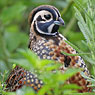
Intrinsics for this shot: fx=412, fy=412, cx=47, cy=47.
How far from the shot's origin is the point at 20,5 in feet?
14.7

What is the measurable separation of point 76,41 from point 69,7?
1.27 ft

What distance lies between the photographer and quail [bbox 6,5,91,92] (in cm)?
240

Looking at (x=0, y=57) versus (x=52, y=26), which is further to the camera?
(x=0, y=57)

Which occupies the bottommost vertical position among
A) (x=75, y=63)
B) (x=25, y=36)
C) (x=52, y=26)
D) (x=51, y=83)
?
(x=51, y=83)

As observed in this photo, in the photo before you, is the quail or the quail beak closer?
the quail

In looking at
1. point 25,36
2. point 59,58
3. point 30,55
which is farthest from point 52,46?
point 25,36

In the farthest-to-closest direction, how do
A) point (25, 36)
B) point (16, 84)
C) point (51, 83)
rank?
point (25, 36), point (16, 84), point (51, 83)

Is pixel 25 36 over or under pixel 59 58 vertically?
over

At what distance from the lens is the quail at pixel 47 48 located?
2.40 metres

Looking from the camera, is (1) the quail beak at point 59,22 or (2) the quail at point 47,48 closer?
(2) the quail at point 47,48

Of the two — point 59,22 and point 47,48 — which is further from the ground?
point 59,22

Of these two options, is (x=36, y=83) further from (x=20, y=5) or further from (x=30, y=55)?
(x=20, y=5)

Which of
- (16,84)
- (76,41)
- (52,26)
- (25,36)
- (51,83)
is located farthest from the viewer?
(25,36)

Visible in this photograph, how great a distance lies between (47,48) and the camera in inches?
102
